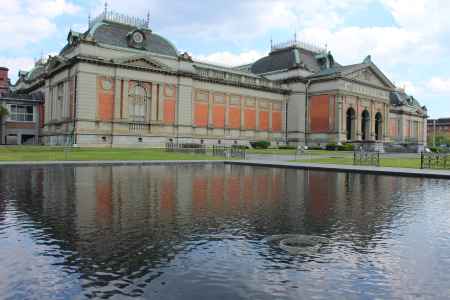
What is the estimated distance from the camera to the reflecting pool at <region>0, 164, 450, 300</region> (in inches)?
205

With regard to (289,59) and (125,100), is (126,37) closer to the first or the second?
(125,100)

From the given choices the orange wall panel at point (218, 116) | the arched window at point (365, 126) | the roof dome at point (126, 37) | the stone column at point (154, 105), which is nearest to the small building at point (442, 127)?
the arched window at point (365, 126)

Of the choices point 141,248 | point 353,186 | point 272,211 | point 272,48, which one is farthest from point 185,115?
point 141,248

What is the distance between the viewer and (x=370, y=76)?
73.2 metres

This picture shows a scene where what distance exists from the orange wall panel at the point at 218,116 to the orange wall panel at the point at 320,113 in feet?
55.9

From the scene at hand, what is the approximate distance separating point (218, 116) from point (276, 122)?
41.9 feet

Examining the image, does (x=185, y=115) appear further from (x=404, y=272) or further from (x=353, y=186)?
(x=404, y=272)

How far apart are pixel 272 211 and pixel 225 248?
402cm

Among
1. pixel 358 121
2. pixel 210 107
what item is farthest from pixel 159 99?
pixel 358 121

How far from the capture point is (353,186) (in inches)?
698

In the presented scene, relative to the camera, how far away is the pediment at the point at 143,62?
164 feet

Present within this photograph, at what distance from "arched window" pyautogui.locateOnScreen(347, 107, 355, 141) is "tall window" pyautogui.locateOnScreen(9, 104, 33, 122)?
51153 millimetres

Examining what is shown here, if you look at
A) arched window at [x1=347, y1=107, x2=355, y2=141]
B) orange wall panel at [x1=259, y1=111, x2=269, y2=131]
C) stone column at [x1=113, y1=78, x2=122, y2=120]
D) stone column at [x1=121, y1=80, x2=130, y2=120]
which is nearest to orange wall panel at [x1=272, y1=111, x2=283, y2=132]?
orange wall panel at [x1=259, y1=111, x2=269, y2=131]

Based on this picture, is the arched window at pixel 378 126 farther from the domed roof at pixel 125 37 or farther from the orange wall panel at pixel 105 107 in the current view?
the orange wall panel at pixel 105 107
